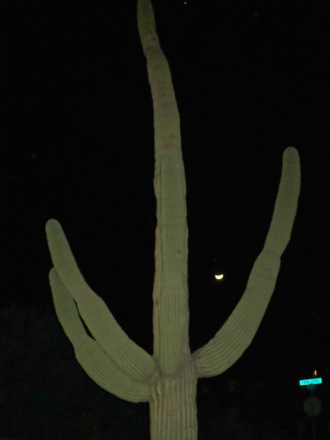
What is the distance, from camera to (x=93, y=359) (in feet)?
21.9

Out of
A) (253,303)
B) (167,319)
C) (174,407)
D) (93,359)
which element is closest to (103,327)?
(93,359)

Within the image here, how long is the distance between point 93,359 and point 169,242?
4.32ft

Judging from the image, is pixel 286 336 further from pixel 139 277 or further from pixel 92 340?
pixel 92 340

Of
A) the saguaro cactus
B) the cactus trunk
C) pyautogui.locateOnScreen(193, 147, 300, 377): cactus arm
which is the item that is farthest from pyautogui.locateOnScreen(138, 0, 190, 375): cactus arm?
pyautogui.locateOnScreen(193, 147, 300, 377): cactus arm

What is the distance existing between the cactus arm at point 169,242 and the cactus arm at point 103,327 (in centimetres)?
19

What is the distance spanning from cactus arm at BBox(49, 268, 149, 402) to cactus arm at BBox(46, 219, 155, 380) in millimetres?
86

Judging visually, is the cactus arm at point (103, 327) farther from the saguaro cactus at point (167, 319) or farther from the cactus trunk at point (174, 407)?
the cactus trunk at point (174, 407)

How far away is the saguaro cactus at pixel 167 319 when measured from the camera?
244 inches

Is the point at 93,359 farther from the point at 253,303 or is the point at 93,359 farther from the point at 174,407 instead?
the point at 253,303

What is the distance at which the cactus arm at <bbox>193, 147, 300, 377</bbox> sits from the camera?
256 inches

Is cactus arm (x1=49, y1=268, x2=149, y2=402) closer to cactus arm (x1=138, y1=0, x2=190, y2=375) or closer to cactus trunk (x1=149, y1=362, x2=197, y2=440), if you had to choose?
cactus trunk (x1=149, y1=362, x2=197, y2=440)

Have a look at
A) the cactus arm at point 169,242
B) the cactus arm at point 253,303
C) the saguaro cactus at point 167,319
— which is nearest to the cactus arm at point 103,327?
the saguaro cactus at point 167,319

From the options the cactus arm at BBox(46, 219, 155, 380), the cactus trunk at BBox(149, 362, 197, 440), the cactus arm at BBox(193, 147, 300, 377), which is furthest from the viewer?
the cactus arm at BBox(193, 147, 300, 377)

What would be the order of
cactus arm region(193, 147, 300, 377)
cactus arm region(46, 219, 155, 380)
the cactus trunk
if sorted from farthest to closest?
cactus arm region(193, 147, 300, 377) → cactus arm region(46, 219, 155, 380) → the cactus trunk
